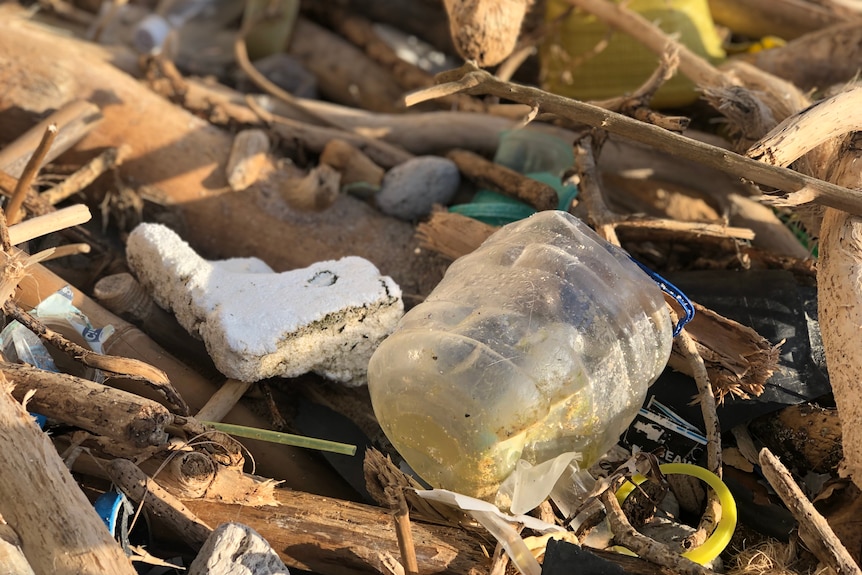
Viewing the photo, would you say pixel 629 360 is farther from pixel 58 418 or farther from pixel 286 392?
pixel 58 418

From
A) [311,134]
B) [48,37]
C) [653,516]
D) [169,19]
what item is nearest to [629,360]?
[653,516]

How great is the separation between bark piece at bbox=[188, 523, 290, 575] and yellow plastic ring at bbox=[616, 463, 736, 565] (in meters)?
0.76

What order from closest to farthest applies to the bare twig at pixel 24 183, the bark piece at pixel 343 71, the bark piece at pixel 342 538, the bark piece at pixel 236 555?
the bark piece at pixel 236 555 → the bark piece at pixel 342 538 → the bare twig at pixel 24 183 → the bark piece at pixel 343 71

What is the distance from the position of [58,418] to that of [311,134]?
4.61ft

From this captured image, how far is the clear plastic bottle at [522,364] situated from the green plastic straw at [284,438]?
0.50 feet

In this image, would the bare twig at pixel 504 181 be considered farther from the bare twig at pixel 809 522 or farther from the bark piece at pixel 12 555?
the bark piece at pixel 12 555

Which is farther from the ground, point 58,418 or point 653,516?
point 58,418

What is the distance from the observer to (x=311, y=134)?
103 inches

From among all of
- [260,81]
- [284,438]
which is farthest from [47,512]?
[260,81]

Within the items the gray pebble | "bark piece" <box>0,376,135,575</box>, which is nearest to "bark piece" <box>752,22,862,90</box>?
the gray pebble

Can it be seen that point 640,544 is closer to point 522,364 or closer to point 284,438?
point 522,364

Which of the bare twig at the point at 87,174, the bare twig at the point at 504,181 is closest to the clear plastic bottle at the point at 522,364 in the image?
the bare twig at the point at 504,181

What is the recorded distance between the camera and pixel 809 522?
145 centimetres

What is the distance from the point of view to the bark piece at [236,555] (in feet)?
4.58
